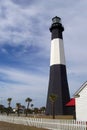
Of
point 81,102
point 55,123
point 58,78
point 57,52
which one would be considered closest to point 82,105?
point 81,102

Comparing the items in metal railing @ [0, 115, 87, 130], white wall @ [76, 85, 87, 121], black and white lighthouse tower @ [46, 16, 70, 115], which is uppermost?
black and white lighthouse tower @ [46, 16, 70, 115]

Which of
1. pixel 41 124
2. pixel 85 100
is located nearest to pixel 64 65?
pixel 85 100

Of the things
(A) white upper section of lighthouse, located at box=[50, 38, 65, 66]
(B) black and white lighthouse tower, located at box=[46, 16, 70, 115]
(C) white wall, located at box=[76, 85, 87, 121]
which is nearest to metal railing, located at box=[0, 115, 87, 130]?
(C) white wall, located at box=[76, 85, 87, 121]

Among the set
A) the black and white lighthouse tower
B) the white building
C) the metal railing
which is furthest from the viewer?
the black and white lighthouse tower

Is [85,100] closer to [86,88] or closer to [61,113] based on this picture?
[86,88]

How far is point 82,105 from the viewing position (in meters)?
29.3

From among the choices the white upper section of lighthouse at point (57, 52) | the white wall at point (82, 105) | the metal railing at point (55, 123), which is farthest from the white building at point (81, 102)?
the white upper section of lighthouse at point (57, 52)

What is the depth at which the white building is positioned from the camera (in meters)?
28.9

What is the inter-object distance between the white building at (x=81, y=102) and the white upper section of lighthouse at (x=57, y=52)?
1908 cm

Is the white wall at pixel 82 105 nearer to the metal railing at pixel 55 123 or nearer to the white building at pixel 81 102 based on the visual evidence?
the white building at pixel 81 102

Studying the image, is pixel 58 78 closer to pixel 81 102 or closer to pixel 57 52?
pixel 57 52

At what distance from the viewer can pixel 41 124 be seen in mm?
25344

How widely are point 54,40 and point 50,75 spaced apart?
690 cm

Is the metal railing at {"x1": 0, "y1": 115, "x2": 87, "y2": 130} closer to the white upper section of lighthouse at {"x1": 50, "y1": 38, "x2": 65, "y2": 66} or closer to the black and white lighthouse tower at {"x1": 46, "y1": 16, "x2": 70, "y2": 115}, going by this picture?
the black and white lighthouse tower at {"x1": 46, "y1": 16, "x2": 70, "y2": 115}
